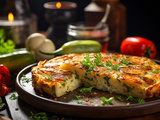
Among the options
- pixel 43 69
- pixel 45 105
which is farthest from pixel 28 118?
pixel 43 69

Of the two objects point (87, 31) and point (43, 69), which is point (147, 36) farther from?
point (43, 69)

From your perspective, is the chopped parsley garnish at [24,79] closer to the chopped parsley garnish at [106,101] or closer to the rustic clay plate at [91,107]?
the rustic clay plate at [91,107]

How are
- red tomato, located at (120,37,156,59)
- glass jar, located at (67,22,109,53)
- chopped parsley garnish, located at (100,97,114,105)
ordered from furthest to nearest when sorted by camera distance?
glass jar, located at (67,22,109,53) < red tomato, located at (120,37,156,59) < chopped parsley garnish, located at (100,97,114,105)

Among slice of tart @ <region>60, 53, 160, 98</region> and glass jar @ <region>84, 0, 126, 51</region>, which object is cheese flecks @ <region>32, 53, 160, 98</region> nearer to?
slice of tart @ <region>60, 53, 160, 98</region>

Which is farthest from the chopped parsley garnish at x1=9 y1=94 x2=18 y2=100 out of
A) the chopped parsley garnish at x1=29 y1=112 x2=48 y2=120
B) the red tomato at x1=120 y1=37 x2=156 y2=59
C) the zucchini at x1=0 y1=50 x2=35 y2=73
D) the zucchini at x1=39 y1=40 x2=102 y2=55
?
the red tomato at x1=120 y1=37 x2=156 y2=59

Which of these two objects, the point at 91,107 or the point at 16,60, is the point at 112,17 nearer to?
the point at 16,60

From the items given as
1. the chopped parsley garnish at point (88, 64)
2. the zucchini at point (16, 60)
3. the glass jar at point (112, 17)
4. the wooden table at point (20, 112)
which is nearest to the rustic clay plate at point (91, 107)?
the wooden table at point (20, 112)
